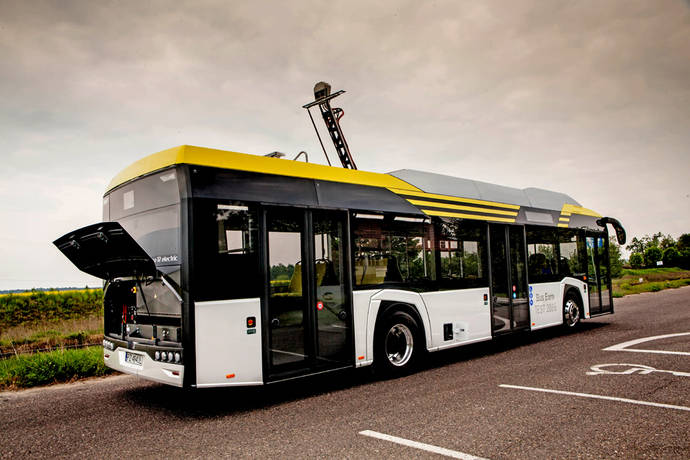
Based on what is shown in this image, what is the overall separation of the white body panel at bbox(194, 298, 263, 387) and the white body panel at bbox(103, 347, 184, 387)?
0.22 m

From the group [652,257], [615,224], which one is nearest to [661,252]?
[652,257]

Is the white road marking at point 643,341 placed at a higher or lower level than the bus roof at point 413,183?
lower

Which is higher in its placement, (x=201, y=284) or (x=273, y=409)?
(x=201, y=284)

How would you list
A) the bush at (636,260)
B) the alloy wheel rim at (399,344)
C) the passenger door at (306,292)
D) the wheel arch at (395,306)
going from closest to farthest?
the passenger door at (306,292) < the wheel arch at (395,306) < the alloy wheel rim at (399,344) < the bush at (636,260)

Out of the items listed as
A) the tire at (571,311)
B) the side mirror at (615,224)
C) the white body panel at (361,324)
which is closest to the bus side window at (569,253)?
the tire at (571,311)

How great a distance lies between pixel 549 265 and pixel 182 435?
27.9 feet

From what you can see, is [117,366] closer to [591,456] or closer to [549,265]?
[591,456]

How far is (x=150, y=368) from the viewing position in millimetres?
5469

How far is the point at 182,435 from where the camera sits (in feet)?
15.6

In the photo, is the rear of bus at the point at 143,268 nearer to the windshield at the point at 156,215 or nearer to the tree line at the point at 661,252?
the windshield at the point at 156,215

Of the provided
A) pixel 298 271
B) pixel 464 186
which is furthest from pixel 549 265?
pixel 298 271

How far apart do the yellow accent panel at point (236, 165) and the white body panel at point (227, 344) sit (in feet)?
5.23

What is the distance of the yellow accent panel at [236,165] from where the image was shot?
549 cm

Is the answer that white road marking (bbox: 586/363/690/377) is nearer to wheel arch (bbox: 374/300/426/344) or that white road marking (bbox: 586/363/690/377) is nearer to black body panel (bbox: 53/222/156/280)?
wheel arch (bbox: 374/300/426/344)
